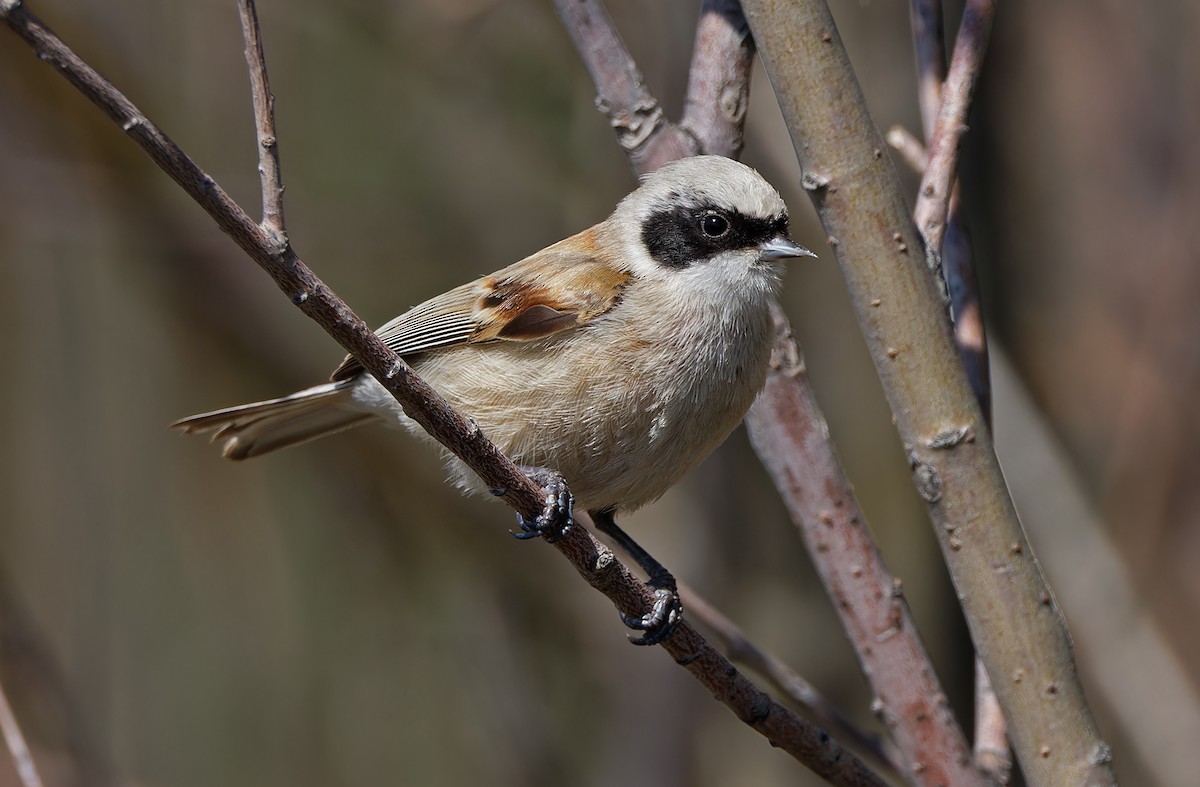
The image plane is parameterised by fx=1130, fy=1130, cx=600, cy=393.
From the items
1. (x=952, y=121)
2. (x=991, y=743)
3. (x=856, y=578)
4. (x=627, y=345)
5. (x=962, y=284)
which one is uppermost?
(x=952, y=121)

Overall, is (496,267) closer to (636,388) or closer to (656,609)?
(636,388)

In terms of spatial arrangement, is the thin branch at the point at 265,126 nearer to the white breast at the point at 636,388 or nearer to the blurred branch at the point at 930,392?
the blurred branch at the point at 930,392

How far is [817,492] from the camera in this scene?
2.62 m

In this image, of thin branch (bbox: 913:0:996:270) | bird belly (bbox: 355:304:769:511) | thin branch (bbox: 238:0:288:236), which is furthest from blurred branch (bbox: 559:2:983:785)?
thin branch (bbox: 238:0:288:236)

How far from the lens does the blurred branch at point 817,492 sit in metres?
2.48

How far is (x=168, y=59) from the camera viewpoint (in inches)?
214

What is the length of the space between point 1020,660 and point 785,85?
1.12m

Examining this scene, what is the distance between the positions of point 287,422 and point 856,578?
1.72m

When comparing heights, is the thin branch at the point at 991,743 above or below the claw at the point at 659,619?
below

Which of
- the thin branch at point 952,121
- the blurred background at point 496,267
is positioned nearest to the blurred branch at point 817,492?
the thin branch at point 952,121

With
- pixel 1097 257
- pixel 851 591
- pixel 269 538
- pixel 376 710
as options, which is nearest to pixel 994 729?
pixel 851 591

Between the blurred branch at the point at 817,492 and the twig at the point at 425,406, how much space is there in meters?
0.25

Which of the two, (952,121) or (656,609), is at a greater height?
(952,121)

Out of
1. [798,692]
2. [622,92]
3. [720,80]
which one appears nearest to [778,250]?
[720,80]
